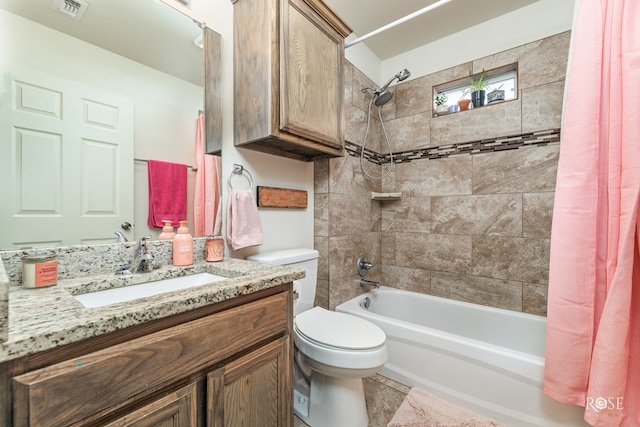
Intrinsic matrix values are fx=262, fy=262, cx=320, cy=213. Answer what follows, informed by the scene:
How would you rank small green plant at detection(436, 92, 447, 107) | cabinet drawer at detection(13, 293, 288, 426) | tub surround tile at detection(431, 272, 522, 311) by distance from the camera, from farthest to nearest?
small green plant at detection(436, 92, 447, 107) → tub surround tile at detection(431, 272, 522, 311) → cabinet drawer at detection(13, 293, 288, 426)

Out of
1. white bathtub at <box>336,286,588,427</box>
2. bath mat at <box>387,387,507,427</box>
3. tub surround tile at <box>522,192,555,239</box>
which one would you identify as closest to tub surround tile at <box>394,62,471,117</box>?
tub surround tile at <box>522,192,555,239</box>

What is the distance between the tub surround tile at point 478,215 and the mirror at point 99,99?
1.83 meters

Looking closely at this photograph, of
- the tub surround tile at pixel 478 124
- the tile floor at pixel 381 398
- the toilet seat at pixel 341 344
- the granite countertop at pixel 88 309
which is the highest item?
the tub surround tile at pixel 478 124

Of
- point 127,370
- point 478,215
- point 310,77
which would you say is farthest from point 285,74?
point 478,215

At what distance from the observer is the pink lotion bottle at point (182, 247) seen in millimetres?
1107

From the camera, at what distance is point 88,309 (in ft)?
1.95

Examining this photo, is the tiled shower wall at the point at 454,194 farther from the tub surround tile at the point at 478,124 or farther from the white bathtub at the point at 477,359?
the white bathtub at the point at 477,359

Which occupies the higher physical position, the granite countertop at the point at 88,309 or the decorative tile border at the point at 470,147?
the decorative tile border at the point at 470,147

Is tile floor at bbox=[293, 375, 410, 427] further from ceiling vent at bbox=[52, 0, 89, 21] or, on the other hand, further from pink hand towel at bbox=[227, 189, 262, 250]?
ceiling vent at bbox=[52, 0, 89, 21]

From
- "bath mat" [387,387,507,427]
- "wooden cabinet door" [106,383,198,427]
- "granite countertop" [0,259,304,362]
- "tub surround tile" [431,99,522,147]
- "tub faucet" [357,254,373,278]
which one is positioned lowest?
"bath mat" [387,387,507,427]

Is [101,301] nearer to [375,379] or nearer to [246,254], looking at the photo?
[246,254]

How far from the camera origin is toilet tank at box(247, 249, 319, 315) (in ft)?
4.65

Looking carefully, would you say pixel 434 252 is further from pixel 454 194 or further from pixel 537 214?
pixel 537 214
